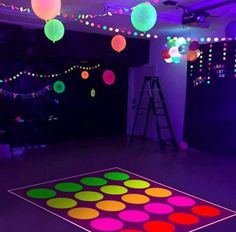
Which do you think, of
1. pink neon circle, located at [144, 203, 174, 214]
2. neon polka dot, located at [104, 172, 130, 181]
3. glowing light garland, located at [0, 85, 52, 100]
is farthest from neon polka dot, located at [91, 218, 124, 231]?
glowing light garland, located at [0, 85, 52, 100]

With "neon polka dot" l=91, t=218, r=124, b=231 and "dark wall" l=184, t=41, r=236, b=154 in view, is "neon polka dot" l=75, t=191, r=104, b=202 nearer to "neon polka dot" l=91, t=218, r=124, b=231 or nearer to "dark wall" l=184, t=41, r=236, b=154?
"neon polka dot" l=91, t=218, r=124, b=231

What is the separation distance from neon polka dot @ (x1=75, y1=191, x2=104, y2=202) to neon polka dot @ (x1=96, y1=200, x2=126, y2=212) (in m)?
0.15

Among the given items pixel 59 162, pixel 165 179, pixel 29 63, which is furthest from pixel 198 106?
pixel 29 63

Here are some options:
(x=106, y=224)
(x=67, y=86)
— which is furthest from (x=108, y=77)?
(x=106, y=224)

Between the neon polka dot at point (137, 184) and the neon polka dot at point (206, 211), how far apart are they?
94 cm

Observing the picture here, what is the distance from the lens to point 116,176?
5.28m

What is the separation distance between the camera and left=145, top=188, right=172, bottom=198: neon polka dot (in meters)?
4.49

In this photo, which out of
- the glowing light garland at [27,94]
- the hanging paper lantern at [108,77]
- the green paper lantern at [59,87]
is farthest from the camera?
the hanging paper lantern at [108,77]

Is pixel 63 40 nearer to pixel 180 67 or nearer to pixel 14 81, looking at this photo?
pixel 14 81

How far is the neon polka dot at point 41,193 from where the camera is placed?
14.1ft

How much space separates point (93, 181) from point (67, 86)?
11.2 ft

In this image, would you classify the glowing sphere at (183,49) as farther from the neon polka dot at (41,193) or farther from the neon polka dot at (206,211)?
the neon polka dot at (41,193)

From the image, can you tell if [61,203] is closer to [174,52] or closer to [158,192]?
[158,192]

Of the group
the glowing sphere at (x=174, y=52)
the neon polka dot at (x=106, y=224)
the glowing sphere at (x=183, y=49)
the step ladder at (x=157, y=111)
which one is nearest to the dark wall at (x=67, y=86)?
the step ladder at (x=157, y=111)
